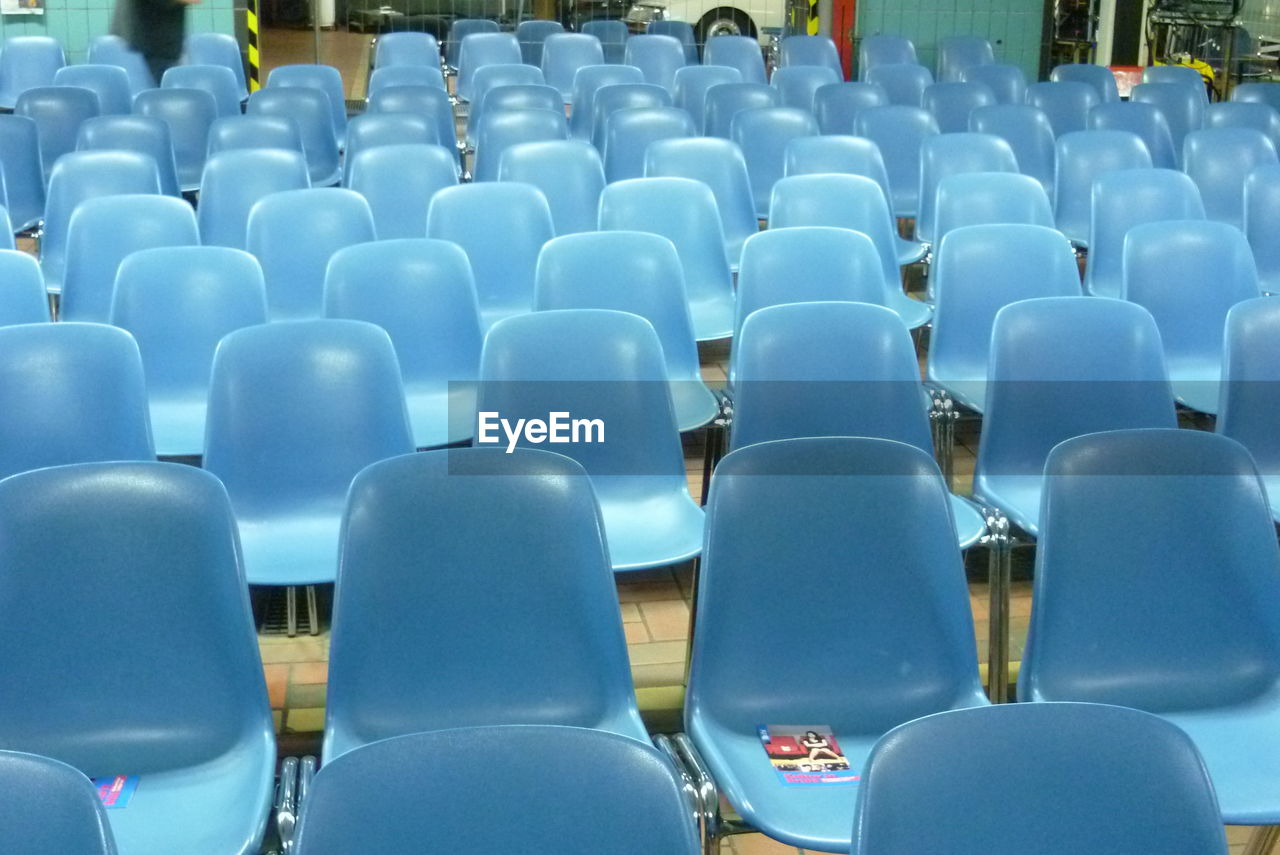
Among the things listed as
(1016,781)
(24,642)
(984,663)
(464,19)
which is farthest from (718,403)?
(464,19)

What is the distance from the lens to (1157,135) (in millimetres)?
6930

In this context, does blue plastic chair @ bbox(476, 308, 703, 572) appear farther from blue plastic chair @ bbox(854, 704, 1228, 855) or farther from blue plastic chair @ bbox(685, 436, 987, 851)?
blue plastic chair @ bbox(854, 704, 1228, 855)

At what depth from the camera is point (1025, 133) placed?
6773mm

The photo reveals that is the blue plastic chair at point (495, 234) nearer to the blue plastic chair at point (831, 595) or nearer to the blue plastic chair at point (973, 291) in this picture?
the blue plastic chair at point (973, 291)

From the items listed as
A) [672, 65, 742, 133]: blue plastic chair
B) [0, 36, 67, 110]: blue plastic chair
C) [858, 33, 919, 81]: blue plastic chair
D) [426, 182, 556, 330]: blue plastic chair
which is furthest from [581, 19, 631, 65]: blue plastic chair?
[426, 182, 556, 330]: blue plastic chair

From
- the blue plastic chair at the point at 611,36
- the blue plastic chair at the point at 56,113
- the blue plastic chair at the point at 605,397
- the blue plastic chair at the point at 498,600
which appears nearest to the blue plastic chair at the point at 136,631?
the blue plastic chair at the point at 498,600

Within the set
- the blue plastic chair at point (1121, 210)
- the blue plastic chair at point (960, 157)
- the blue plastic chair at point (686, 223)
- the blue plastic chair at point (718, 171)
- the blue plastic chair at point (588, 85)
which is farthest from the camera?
the blue plastic chair at point (588, 85)

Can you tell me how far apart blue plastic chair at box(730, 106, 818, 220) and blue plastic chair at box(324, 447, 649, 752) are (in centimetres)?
418

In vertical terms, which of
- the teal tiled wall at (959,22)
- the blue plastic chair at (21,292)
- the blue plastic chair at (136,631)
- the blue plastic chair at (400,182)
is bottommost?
the blue plastic chair at (136,631)

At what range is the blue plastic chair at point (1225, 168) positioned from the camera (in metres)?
6.20

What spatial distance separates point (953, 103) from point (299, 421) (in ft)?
16.8

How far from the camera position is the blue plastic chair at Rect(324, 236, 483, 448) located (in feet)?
13.3

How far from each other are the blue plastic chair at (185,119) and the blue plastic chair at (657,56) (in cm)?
274

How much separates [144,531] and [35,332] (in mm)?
997
